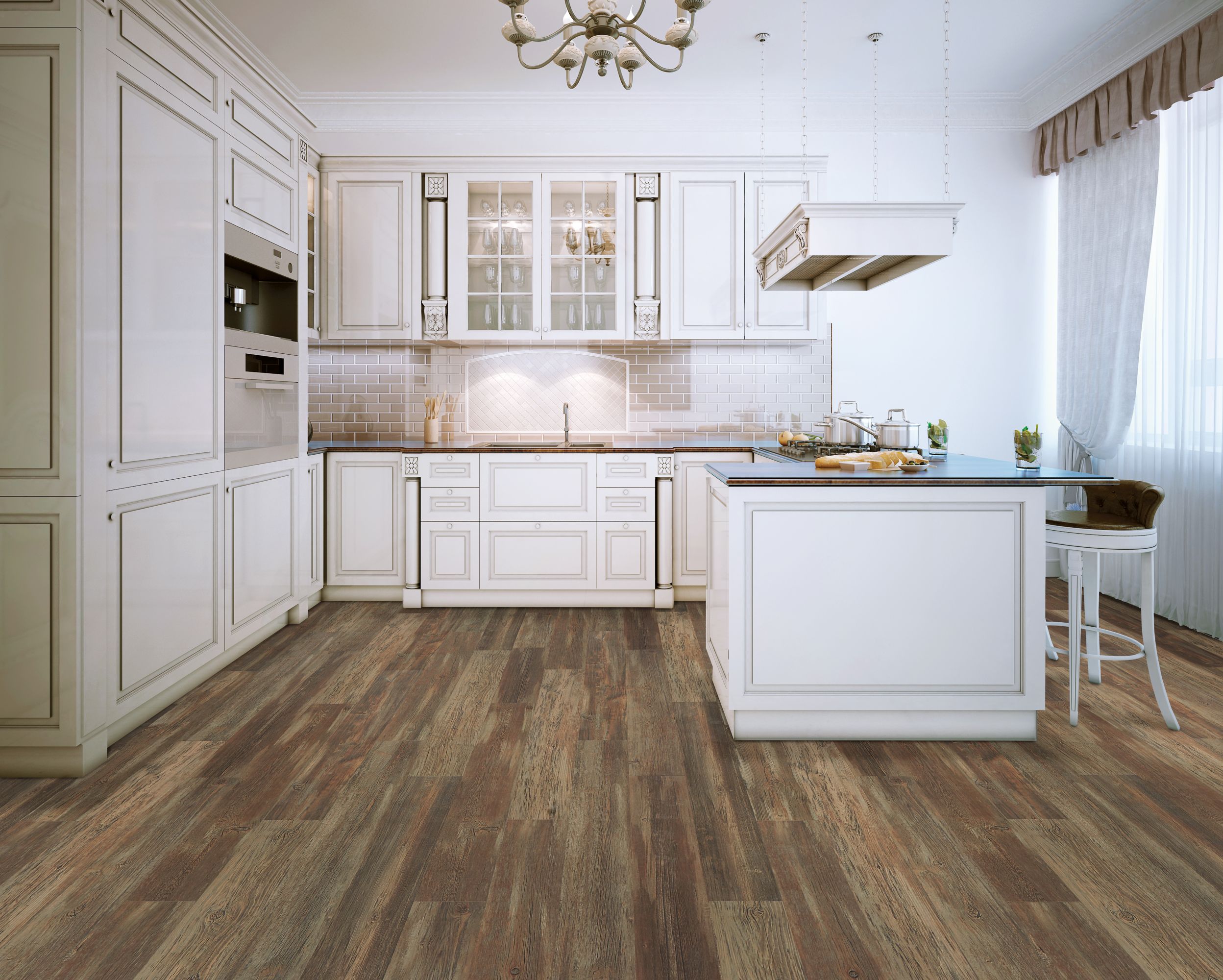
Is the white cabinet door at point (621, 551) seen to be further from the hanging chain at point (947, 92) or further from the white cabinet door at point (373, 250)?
the hanging chain at point (947, 92)

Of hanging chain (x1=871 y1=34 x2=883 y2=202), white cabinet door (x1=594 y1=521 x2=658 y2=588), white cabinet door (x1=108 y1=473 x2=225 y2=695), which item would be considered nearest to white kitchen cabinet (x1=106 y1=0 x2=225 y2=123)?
white cabinet door (x1=108 y1=473 x2=225 y2=695)

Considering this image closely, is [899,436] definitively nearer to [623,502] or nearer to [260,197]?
[623,502]

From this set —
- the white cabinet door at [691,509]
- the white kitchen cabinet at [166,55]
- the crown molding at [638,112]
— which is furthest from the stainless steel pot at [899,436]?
the white kitchen cabinet at [166,55]

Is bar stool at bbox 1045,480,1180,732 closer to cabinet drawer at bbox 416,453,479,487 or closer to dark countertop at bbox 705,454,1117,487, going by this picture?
dark countertop at bbox 705,454,1117,487

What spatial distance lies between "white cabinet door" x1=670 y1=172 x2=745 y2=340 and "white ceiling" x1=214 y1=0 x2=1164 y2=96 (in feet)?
2.10

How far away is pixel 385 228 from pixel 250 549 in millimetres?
2201

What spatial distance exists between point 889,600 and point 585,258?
2933 millimetres

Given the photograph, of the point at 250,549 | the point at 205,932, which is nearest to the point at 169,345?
the point at 250,549

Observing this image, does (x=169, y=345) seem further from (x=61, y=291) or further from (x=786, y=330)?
(x=786, y=330)

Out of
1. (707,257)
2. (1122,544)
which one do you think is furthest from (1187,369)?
(707,257)

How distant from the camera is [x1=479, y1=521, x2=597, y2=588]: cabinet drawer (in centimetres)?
431

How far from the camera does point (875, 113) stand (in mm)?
4312

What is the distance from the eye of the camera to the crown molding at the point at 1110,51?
3543 millimetres

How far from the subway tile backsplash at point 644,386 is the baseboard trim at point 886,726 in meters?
2.65
